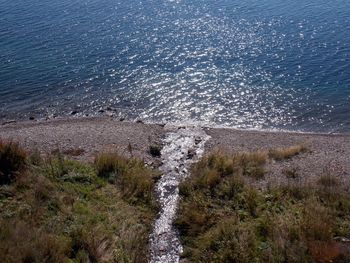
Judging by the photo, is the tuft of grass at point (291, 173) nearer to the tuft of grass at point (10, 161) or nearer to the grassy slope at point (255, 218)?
the grassy slope at point (255, 218)

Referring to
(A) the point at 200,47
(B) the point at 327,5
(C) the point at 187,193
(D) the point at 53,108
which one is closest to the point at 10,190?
(C) the point at 187,193

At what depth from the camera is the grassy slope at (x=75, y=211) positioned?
1391 centimetres

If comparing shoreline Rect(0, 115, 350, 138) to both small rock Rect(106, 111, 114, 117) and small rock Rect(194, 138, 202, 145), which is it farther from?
small rock Rect(194, 138, 202, 145)

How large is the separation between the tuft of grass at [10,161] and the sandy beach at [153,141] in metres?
4.67

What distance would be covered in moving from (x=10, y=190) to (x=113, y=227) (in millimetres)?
4090

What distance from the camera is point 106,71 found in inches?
1649

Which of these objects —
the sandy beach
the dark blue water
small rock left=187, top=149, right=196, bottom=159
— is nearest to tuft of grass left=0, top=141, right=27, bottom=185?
the sandy beach

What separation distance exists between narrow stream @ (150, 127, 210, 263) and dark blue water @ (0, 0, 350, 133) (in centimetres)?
487

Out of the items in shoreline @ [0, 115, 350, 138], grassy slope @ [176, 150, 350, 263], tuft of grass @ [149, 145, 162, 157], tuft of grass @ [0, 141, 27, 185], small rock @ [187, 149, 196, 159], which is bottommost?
shoreline @ [0, 115, 350, 138]

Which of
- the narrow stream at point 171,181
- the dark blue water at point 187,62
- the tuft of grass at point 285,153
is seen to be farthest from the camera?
the dark blue water at point 187,62

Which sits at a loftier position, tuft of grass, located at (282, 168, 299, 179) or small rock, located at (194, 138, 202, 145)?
tuft of grass, located at (282, 168, 299, 179)

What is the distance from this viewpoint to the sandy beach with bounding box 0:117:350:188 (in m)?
23.7

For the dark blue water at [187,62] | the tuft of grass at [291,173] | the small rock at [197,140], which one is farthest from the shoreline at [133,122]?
the tuft of grass at [291,173]

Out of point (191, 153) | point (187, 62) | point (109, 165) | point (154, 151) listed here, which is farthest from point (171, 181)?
point (187, 62)
